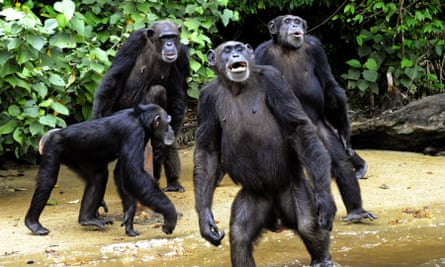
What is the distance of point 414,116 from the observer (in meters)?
10.2

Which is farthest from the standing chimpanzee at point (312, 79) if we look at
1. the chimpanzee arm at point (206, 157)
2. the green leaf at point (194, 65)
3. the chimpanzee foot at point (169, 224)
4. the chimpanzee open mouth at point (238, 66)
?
the chimpanzee open mouth at point (238, 66)

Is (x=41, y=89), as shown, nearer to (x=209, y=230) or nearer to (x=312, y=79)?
(x=312, y=79)

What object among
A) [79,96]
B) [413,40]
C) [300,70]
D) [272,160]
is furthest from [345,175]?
[413,40]

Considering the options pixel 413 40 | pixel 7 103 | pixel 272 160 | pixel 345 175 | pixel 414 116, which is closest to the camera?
pixel 272 160

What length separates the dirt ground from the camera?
6.90 metres

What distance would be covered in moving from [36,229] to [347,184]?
2.72 meters

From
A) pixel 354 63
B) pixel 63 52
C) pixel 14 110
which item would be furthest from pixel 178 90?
pixel 354 63

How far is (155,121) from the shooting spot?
7527mm

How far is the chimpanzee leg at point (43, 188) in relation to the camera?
7457mm

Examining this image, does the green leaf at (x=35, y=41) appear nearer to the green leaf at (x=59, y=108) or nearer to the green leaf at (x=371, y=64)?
the green leaf at (x=59, y=108)

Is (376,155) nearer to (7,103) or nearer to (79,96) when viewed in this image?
(79,96)

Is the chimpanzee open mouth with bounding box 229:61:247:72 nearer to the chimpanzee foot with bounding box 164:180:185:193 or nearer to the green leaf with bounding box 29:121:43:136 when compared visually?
the green leaf with bounding box 29:121:43:136

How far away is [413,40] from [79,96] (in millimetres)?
5043

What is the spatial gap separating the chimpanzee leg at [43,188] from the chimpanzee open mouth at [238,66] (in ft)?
7.68
